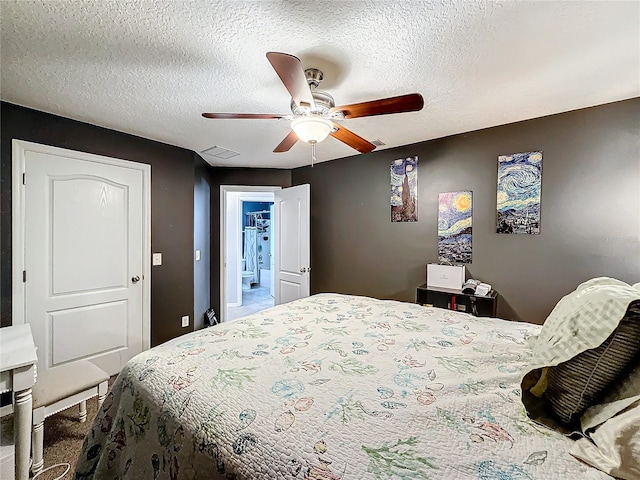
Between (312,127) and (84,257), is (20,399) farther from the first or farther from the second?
(312,127)

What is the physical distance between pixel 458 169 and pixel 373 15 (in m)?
1.95

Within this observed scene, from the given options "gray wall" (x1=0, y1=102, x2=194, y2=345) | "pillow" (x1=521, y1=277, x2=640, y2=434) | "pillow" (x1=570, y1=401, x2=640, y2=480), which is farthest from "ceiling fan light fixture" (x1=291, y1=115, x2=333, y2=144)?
"gray wall" (x1=0, y1=102, x2=194, y2=345)

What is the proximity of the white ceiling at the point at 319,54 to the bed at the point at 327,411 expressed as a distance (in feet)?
4.91

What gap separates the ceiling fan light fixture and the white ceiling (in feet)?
0.99

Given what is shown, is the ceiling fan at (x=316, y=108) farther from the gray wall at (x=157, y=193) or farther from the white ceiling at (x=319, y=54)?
the gray wall at (x=157, y=193)

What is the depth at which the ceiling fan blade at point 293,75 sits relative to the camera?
3.86 feet

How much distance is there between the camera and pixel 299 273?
3.83 metres

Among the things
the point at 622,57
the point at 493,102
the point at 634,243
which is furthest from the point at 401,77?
the point at 634,243

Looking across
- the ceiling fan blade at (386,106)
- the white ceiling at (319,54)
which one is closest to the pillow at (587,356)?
the ceiling fan blade at (386,106)

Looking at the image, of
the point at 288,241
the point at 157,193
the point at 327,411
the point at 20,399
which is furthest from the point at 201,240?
the point at 327,411

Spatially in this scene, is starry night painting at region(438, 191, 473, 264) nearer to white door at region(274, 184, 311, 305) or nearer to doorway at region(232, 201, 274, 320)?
white door at region(274, 184, 311, 305)

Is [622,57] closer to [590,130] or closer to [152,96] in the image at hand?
[590,130]

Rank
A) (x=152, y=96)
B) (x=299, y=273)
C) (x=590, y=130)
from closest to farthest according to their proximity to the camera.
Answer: (x=152, y=96) < (x=590, y=130) < (x=299, y=273)

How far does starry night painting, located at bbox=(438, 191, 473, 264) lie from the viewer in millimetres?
2811
